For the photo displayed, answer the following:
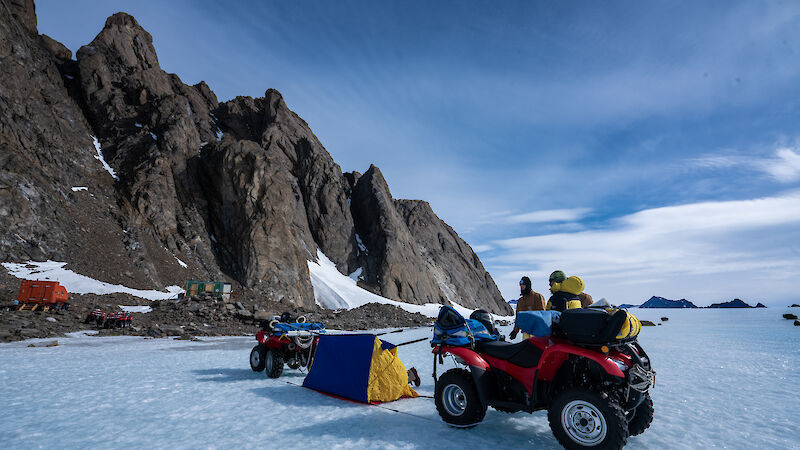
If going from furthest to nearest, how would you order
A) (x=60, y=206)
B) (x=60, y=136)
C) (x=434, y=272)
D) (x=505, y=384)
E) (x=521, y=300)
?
(x=434, y=272) < (x=60, y=136) < (x=60, y=206) < (x=521, y=300) < (x=505, y=384)

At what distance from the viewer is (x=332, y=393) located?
7.93 meters

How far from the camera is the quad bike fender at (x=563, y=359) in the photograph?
4.38 metres

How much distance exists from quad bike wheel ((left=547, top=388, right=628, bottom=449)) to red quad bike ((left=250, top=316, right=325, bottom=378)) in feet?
20.6

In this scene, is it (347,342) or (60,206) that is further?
(60,206)

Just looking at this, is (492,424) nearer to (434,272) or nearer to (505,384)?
(505,384)

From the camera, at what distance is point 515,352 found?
5.43m

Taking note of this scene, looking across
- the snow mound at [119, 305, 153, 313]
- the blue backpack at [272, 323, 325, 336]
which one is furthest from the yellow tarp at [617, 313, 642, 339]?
the snow mound at [119, 305, 153, 313]

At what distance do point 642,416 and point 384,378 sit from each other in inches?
164

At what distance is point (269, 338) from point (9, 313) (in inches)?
705

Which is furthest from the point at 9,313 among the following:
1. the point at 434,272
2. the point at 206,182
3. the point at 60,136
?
the point at 434,272

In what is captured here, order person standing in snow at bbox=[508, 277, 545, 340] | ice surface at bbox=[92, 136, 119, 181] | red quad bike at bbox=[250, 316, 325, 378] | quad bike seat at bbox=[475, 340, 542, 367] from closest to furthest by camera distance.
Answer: quad bike seat at bbox=[475, 340, 542, 367], person standing in snow at bbox=[508, 277, 545, 340], red quad bike at bbox=[250, 316, 325, 378], ice surface at bbox=[92, 136, 119, 181]

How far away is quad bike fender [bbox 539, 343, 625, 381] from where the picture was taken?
4.38 m

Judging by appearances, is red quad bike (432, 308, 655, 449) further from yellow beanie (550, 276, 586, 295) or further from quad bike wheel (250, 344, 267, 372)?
quad bike wheel (250, 344, 267, 372)

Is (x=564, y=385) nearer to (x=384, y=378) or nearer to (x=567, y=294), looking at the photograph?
(x=567, y=294)
